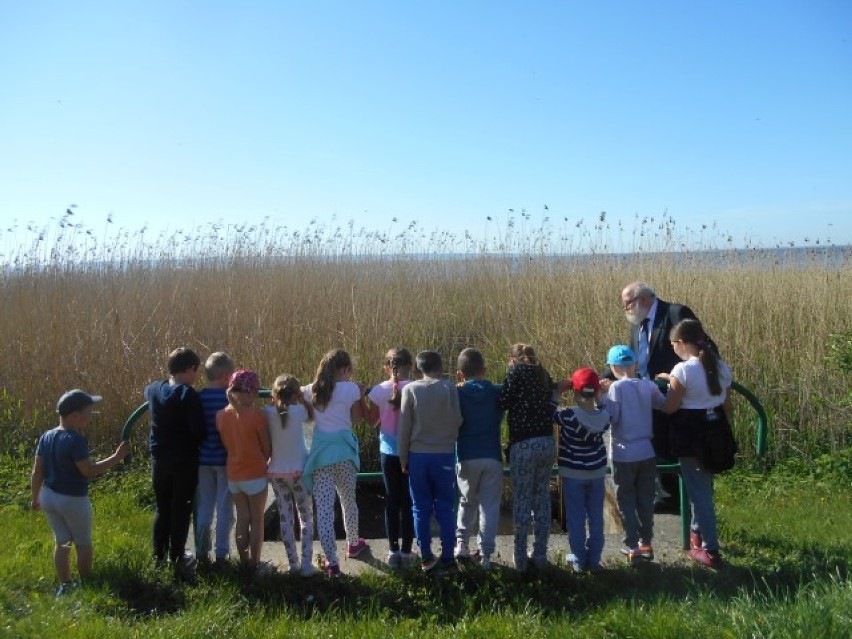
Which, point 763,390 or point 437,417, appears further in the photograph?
point 763,390

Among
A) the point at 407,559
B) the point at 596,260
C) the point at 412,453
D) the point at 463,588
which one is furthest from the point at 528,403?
the point at 596,260

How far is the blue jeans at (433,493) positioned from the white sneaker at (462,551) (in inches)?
6.4

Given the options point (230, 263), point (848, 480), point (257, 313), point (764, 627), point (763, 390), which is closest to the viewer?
point (764, 627)

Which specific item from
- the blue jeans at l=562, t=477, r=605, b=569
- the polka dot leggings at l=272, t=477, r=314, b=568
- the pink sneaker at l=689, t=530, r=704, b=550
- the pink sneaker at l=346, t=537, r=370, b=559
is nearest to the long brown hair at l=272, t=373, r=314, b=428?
the polka dot leggings at l=272, t=477, r=314, b=568

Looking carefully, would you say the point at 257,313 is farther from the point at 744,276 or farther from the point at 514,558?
the point at 744,276

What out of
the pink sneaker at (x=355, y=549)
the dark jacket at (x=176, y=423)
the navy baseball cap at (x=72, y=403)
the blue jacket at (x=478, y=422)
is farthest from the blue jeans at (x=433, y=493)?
the navy baseball cap at (x=72, y=403)

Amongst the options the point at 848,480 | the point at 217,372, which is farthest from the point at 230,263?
the point at 848,480

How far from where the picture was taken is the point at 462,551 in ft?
14.0

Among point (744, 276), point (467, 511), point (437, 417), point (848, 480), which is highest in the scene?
point (744, 276)

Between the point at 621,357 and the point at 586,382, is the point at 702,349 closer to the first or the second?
the point at 621,357

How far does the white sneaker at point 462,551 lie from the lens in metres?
4.26

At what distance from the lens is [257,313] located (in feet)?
27.9

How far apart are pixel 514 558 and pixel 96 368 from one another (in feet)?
18.0

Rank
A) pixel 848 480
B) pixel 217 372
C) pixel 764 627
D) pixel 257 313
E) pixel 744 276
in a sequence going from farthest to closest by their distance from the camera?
pixel 744 276
pixel 257 313
pixel 848 480
pixel 217 372
pixel 764 627
